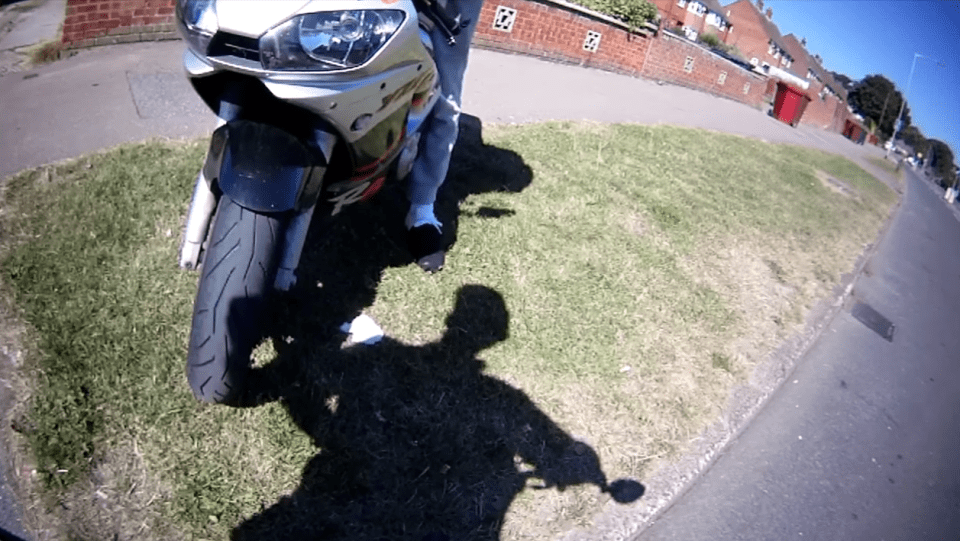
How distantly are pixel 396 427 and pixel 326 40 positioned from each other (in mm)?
1412

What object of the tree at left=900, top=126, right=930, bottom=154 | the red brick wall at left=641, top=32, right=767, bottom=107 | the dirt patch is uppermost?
the tree at left=900, top=126, right=930, bottom=154

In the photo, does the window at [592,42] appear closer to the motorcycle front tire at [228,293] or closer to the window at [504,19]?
the window at [504,19]

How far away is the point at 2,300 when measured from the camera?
2369mm

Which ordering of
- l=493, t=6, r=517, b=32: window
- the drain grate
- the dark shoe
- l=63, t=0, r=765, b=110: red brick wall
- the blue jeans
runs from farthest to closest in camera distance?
1. l=493, t=6, r=517, b=32: window
2. the drain grate
3. l=63, t=0, r=765, b=110: red brick wall
4. the dark shoe
5. the blue jeans

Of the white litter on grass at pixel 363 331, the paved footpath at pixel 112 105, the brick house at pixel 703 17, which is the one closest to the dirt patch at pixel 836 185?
the paved footpath at pixel 112 105

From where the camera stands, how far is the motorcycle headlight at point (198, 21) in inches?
71.7

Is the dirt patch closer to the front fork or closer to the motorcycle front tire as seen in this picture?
the front fork

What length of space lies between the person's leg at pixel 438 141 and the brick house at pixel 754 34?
2546 inches

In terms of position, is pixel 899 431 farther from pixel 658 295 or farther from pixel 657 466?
pixel 657 466

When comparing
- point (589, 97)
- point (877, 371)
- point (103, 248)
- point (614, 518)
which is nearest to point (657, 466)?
point (614, 518)

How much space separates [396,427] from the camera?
7.81ft

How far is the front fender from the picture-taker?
191cm

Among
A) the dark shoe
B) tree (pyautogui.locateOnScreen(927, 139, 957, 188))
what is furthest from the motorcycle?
tree (pyautogui.locateOnScreen(927, 139, 957, 188))

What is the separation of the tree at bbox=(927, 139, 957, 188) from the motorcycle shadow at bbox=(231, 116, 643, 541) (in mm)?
69144
